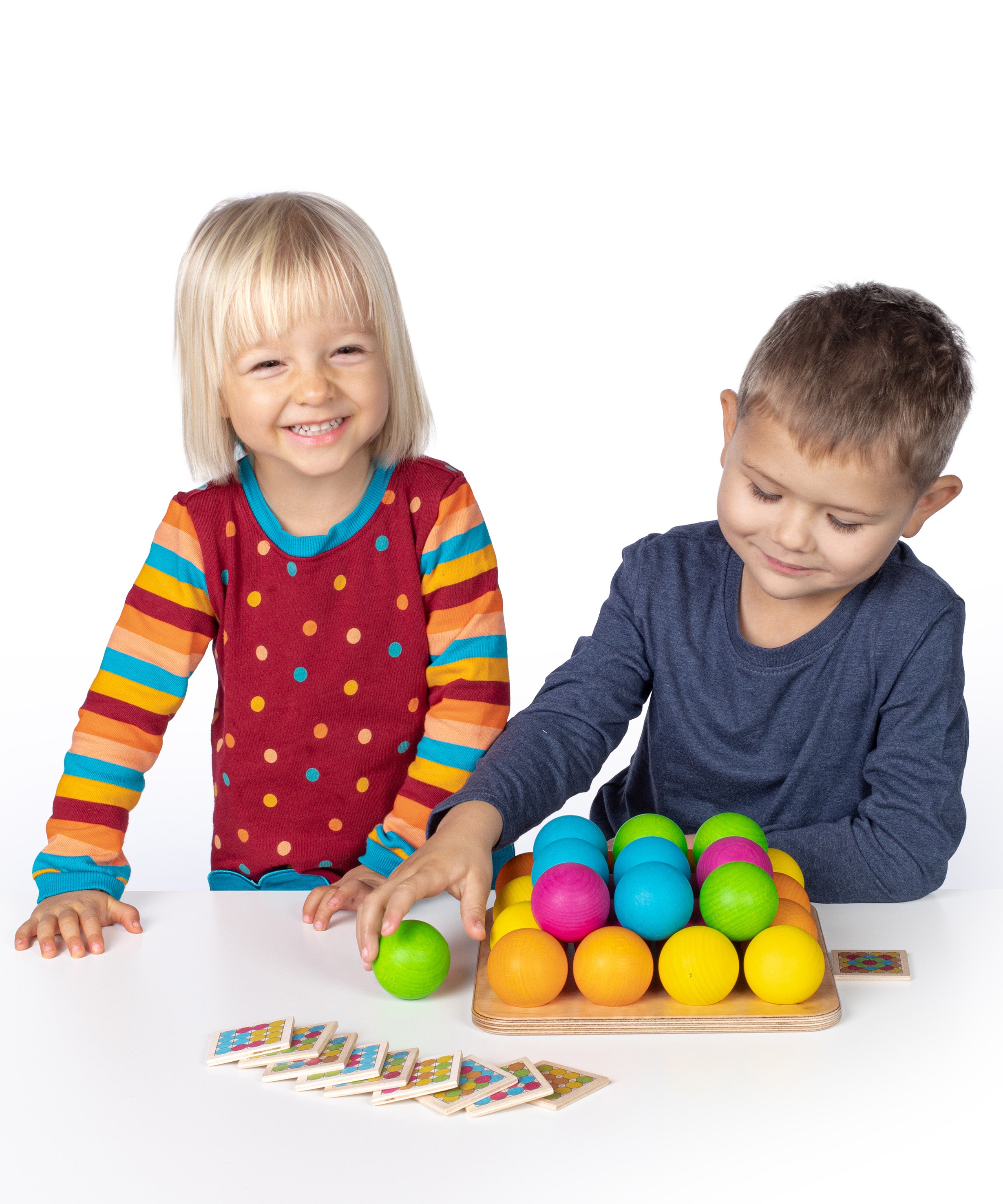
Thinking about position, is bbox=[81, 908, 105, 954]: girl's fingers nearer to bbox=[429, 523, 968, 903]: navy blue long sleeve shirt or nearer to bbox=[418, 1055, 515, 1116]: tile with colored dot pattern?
bbox=[429, 523, 968, 903]: navy blue long sleeve shirt

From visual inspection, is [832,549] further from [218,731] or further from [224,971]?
[218,731]

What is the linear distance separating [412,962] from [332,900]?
0.79ft

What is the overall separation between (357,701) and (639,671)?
42cm

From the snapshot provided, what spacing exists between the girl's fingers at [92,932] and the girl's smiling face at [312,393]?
2.16 ft

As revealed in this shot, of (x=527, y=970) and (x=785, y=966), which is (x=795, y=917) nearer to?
(x=785, y=966)

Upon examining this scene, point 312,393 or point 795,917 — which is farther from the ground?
point 312,393

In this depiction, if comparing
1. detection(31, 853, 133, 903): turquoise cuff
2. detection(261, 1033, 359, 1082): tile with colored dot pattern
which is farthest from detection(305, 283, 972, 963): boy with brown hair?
detection(31, 853, 133, 903): turquoise cuff

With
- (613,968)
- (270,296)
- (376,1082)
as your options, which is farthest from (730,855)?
(270,296)

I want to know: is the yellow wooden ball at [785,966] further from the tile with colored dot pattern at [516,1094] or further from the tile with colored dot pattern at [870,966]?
the tile with colored dot pattern at [516,1094]

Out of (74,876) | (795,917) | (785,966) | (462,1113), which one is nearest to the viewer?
(462,1113)

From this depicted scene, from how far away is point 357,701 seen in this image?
1914mm

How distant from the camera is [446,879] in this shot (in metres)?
1.35

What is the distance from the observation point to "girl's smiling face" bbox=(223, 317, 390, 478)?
5.64 ft

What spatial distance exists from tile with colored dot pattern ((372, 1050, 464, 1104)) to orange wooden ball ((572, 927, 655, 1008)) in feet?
0.45
